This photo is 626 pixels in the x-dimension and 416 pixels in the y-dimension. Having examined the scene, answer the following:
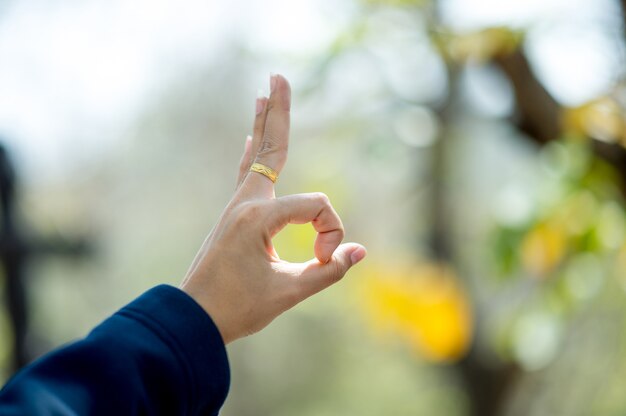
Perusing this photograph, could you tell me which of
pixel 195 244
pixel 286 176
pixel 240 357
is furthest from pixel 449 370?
pixel 240 357

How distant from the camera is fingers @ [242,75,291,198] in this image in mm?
609

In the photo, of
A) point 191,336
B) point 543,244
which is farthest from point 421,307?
point 191,336

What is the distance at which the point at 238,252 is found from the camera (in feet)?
1.81

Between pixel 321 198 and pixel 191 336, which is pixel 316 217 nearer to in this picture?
pixel 321 198

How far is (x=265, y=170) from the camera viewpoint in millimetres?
612

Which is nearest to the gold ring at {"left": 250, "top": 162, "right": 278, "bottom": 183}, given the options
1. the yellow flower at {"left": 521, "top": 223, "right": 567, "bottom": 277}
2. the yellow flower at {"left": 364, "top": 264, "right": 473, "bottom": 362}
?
the yellow flower at {"left": 521, "top": 223, "right": 567, "bottom": 277}

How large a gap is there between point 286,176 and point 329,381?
3663 mm

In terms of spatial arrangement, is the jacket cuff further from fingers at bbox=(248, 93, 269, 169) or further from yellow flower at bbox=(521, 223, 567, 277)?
yellow flower at bbox=(521, 223, 567, 277)

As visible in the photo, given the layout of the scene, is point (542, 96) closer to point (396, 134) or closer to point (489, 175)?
point (396, 134)

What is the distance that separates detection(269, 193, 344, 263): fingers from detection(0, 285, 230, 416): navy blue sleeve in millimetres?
99

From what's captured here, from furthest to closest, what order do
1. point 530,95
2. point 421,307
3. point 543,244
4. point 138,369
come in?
point 421,307 < point 530,95 < point 543,244 < point 138,369

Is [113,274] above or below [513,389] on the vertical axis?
below

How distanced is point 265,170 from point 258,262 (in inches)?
3.7

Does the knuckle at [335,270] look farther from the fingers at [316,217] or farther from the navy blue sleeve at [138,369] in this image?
the navy blue sleeve at [138,369]
